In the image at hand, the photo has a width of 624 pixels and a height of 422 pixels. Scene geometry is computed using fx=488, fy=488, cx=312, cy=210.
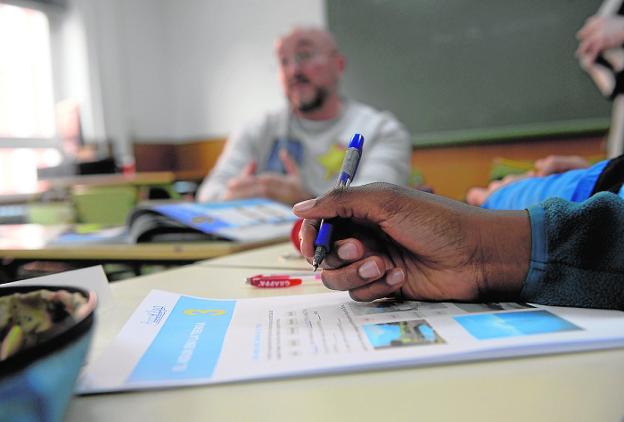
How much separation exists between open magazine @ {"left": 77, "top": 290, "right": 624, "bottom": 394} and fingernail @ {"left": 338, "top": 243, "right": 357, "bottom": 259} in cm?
6

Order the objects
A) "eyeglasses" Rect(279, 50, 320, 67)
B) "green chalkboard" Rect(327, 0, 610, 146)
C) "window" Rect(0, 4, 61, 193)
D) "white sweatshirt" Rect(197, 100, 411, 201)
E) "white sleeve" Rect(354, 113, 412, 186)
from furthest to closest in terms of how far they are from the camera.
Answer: "window" Rect(0, 4, 61, 193) < "green chalkboard" Rect(327, 0, 610, 146) < "eyeglasses" Rect(279, 50, 320, 67) < "white sweatshirt" Rect(197, 100, 411, 201) < "white sleeve" Rect(354, 113, 412, 186)

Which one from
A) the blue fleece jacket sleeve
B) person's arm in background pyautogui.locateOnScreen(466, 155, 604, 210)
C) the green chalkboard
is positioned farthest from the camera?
the green chalkboard

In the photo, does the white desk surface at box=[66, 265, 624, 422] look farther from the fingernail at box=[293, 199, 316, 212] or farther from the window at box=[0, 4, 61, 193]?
the window at box=[0, 4, 61, 193]

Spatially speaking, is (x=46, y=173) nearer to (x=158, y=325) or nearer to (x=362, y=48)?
(x=362, y=48)

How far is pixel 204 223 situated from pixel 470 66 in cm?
261

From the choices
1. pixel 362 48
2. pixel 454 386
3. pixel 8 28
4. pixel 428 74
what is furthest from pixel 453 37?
pixel 8 28

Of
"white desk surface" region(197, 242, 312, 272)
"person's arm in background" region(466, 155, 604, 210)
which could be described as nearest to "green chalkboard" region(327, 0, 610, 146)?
"person's arm in background" region(466, 155, 604, 210)

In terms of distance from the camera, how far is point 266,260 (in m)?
0.93

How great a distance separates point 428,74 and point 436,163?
23.8 inches

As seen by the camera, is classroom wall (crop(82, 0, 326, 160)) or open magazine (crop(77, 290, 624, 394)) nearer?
open magazine (crop(77, 290, 624, 394))

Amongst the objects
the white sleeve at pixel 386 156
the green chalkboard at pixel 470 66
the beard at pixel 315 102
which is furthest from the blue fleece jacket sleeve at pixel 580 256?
the green chalkboard at pixel 470 66

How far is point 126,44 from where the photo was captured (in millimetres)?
4965

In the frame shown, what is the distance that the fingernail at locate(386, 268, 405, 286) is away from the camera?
1.74 feet

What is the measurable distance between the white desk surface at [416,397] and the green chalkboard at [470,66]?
2943mm
